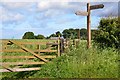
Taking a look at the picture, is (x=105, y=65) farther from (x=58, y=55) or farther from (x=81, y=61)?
(x=58, y=55)

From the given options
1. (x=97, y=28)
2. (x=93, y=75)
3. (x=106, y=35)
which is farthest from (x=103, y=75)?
(x=97, y=28)

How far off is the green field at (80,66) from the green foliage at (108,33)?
2.43m

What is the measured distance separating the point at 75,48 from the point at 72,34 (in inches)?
165

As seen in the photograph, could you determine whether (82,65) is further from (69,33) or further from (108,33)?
(69,33)

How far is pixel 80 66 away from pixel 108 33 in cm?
479

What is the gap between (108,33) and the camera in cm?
1568

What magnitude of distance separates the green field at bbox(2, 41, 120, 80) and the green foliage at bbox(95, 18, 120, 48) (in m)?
2.43

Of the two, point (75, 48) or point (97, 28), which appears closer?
point (75, 48)

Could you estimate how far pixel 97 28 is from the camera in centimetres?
1678

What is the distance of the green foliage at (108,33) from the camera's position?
50.0 ft

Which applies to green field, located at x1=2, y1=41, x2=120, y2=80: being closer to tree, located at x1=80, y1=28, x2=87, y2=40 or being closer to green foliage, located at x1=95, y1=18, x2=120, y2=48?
green foliage, located at x1=95, y1=18, x2=120, y2=48

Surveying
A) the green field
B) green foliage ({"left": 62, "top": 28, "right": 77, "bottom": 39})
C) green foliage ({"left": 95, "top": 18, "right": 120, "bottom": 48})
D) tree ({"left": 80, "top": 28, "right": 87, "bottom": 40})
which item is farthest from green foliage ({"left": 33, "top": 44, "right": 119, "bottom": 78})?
tree ({"left": 80, "top": 28, "right": 87, "bottom": 40})

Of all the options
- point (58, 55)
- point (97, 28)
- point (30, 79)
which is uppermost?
point (97, 28)

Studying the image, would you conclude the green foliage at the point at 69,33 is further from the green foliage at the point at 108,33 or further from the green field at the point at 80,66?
the green field at the point at 80,66
